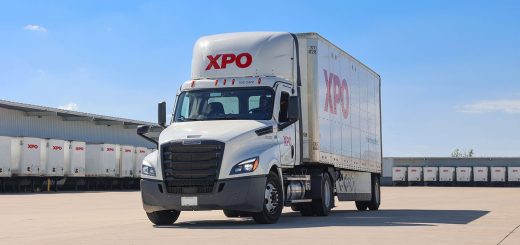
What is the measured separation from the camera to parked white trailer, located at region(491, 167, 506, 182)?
8656 centimetres

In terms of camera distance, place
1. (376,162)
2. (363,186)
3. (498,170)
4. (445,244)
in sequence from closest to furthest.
Answer: 1. (445,244)
2. (363,186)
3. (376,162)
4. (498,170)

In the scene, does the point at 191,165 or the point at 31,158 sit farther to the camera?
the point at 31,158

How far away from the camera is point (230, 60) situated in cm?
1689

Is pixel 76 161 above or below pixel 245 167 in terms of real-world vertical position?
above

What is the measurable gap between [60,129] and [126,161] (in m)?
6.15

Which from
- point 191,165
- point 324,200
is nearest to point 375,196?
point 324,200

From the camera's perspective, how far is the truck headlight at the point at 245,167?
48.2 feet

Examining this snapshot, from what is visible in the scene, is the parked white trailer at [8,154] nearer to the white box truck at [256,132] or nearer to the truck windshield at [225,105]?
the white box truck at [256,132]

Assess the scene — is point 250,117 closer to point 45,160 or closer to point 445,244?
point 445,244

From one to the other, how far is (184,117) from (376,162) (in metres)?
10.8

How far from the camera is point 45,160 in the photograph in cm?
5003

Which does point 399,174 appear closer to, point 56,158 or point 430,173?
point 430,173

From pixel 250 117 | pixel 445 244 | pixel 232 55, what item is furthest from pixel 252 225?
pixel 445 244

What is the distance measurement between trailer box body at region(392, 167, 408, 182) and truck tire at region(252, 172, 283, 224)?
75.9 meters
